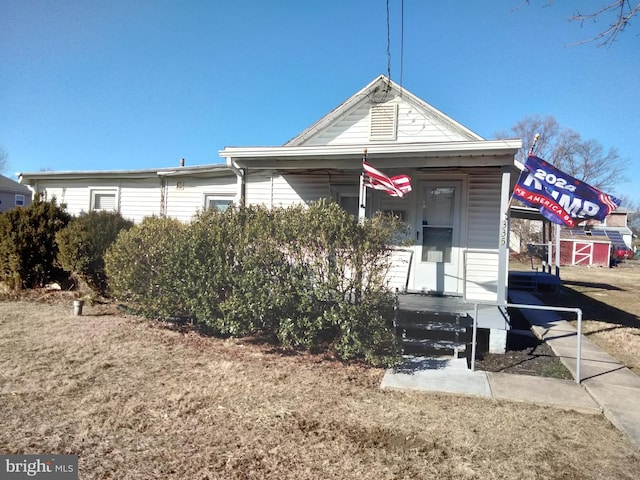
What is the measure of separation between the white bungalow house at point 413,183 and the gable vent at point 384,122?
0.02 m

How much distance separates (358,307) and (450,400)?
1.46 m

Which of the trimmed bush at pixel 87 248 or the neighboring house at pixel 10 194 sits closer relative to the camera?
the trimmed bush at pixel 87 248

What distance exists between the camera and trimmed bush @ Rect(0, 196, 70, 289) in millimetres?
8484

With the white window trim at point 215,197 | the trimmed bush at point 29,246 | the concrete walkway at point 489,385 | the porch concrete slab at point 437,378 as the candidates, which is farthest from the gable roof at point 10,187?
the concrete walkway at point 489,385

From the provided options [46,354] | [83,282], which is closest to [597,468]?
[46,354]

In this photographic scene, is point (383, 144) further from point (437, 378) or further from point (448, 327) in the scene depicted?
point (437, 378)

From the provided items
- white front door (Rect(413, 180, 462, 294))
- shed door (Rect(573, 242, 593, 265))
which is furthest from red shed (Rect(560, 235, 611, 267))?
white front door (Rect(413, 180, 462, 294))

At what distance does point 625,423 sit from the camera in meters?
3.62

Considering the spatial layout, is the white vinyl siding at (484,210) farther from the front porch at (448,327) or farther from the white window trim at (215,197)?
the white window trim at (215,197)

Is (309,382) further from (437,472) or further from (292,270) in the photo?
(437,472)

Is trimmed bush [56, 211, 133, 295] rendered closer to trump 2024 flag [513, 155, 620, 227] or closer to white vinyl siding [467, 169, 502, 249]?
white vinyl siding [467, 169, 502, 249]

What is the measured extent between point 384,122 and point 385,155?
3217mm

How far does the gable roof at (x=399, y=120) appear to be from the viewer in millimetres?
9352

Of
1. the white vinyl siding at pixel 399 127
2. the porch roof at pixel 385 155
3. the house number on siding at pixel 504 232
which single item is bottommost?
the house number on siding at pixel 504 232
